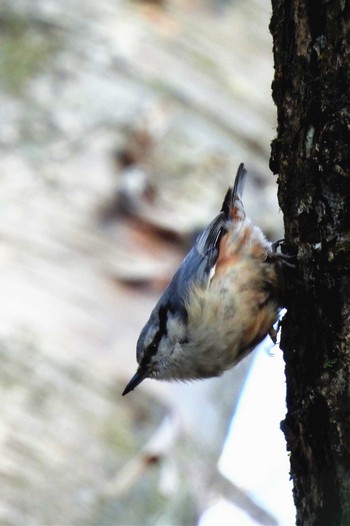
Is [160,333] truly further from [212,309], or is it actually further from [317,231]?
[317,231]

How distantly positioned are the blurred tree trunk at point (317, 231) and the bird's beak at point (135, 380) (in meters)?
1.05

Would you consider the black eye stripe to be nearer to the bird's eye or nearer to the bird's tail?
the bird's eye

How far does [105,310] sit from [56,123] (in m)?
0.82

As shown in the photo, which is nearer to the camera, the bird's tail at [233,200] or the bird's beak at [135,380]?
the bird's beak at [135,380]

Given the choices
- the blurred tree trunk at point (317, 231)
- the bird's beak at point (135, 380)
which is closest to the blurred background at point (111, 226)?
the bird's beak at point (135, 380)

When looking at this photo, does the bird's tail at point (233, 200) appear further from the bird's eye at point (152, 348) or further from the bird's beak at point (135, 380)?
the bird's beak at point (135, 380)

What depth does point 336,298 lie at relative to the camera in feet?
6.16

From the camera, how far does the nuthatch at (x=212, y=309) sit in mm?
3059

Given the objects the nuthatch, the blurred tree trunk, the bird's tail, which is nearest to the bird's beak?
the nuthatch

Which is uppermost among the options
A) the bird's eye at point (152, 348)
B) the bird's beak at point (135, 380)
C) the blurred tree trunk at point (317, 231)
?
the bird's eye at point (152, 348)

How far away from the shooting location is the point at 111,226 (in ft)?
11.3

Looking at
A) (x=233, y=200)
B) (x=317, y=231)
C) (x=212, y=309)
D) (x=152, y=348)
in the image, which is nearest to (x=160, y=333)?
(x=152, y=348)

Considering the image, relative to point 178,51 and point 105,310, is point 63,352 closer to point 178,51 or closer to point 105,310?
point 105,310

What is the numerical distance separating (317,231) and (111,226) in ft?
5.21
